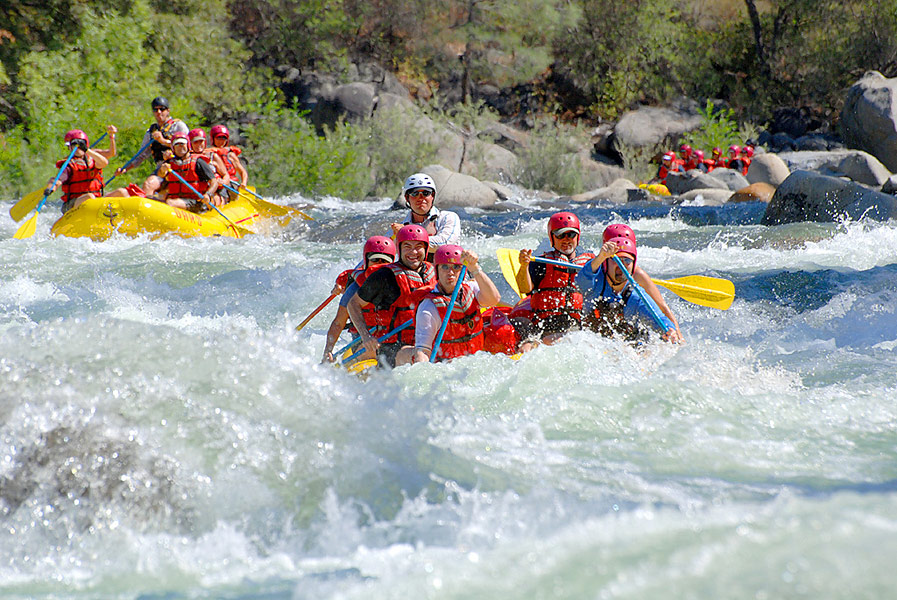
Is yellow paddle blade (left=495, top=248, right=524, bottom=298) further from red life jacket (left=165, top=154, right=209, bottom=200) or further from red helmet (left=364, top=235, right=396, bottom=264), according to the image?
red life jacket (left=165, top=154, right=209, bottom=200)

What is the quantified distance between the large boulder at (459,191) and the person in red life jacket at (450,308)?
30.7ft

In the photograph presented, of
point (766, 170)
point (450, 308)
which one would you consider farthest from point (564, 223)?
point (766, 170)

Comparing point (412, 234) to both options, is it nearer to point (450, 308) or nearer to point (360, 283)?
point (360, 283)

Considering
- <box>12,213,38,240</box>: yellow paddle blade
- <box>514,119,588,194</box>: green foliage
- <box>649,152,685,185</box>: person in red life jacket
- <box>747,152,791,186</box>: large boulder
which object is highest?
<box>12,213,38,240</box>: yellow paddle blade

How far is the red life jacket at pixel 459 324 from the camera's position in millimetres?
4340

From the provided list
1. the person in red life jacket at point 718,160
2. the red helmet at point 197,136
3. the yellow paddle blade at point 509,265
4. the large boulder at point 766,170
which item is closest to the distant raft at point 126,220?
the red helmet at point 197,136

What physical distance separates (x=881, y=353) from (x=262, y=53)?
20.6 m

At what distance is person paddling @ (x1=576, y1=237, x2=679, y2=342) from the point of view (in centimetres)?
460

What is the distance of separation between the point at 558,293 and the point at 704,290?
3.55ft

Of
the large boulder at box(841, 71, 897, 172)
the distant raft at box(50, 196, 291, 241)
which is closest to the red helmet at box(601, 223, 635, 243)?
the distant raft at box(50, 196, 291, 241)

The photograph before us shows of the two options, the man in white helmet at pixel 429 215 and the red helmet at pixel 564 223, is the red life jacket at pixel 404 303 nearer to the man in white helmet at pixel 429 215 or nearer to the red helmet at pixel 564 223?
the red helmet at pixel 564 223

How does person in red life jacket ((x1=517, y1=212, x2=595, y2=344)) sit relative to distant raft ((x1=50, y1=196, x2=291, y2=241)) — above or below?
above

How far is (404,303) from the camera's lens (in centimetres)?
454

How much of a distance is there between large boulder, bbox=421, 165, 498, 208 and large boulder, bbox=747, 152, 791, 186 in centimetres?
500
